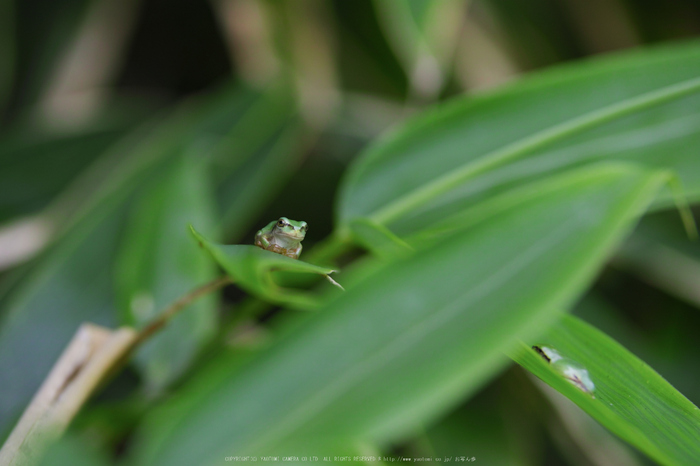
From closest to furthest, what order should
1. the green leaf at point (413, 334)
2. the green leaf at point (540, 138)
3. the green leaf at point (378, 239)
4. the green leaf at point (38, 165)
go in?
the green leaf at point (413, 334) < the green leaf at point (378, 239) < the green leaf at point (540, 138) < the green leaf at point (38, 165)

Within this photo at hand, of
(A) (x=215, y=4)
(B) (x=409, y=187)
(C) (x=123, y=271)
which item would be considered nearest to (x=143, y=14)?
(A) (x=215, y=4)

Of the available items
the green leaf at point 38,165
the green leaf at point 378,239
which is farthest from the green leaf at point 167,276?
the green leaf at point 38,165

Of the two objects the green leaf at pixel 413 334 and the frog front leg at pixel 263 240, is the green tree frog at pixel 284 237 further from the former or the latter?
the green leaf at pixel 413 334

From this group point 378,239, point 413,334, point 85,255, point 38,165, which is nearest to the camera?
point 413,334

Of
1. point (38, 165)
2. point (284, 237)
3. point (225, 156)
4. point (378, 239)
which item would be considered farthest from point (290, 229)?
point (38, 165)

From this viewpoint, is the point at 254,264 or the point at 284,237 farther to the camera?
the point at 284,237

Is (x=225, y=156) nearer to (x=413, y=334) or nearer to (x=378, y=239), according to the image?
(x=378, y=239)
